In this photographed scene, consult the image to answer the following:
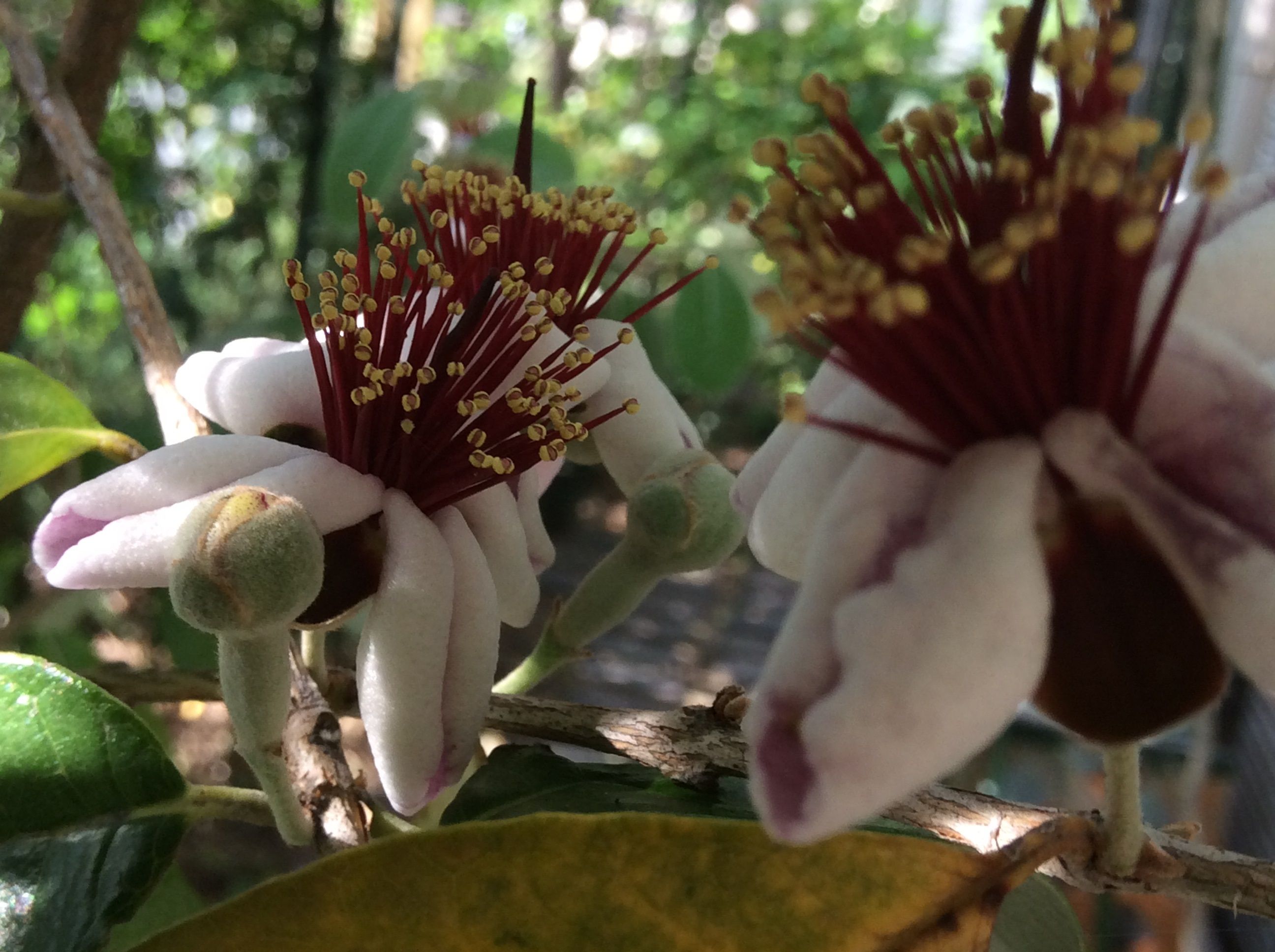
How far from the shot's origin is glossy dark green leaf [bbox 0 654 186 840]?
40 cm

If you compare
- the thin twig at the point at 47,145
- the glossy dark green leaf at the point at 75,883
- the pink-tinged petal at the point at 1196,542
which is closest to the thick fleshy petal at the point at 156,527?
the glossy dark green leaf at the point at 75,883

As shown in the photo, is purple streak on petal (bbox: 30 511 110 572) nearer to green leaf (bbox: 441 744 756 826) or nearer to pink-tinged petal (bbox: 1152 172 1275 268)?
green leaf (bbox: 441 744 756 826)

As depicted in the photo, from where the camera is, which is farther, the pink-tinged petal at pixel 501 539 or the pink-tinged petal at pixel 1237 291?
the pink-tinged petal at pixel 501 539

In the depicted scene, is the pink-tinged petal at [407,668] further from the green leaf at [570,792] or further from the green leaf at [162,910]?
the green leaf at [162,910]

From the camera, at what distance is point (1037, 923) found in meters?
0.43

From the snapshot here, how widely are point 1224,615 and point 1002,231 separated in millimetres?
133

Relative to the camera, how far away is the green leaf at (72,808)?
0.37m

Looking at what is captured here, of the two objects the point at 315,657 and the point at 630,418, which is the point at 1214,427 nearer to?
the point at 630,418

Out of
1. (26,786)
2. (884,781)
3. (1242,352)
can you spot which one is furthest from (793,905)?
(26,786)

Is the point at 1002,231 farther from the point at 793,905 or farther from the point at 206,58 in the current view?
the point at 206,58

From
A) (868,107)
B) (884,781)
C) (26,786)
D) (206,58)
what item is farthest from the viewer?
(206,58)

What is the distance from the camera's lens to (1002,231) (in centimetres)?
32

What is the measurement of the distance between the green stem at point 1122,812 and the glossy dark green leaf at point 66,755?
0.37 m

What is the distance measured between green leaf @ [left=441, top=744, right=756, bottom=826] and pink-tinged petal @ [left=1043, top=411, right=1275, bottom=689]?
0.64 feet
